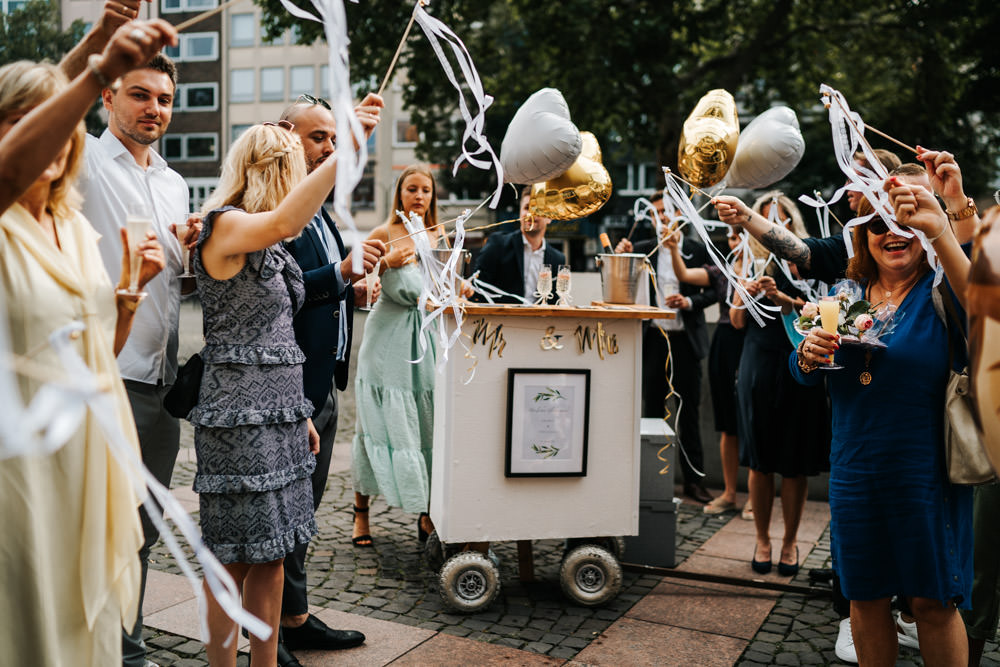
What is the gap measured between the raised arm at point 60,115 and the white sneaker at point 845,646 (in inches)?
124

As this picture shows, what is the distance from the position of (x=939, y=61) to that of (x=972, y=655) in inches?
549

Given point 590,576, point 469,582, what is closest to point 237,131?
point 469,582

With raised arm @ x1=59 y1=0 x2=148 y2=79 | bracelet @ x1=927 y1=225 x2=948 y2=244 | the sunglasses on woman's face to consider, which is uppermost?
raised arm @ x1=59 y1=0 x2=148 y2=79

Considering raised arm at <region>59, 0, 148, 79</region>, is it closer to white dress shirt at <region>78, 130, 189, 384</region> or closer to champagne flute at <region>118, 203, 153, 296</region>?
champagne flute at <region>118, 203, 153, 296</region>

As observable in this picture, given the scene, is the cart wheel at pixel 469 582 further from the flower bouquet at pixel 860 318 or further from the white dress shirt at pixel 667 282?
the white dress shirt at pixel 667 282

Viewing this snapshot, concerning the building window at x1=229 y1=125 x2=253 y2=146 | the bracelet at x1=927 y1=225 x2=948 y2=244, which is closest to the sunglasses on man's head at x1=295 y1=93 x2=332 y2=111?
the building window at x1=229 y1=125 x2=253 y2=146

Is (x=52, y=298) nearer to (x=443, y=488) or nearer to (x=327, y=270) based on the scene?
(x=327, y=270)

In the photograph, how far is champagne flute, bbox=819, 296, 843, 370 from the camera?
263cm

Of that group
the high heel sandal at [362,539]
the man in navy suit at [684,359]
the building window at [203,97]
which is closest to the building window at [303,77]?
the building window at [203,97]

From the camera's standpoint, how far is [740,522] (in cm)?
532

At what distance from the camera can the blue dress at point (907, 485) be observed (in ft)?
8.32

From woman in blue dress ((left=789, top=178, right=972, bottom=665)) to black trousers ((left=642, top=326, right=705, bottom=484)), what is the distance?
3174 millimetres

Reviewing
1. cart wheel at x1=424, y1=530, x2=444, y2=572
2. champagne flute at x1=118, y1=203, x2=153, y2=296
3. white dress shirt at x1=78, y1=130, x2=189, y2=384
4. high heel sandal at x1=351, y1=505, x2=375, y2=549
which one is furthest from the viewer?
high heel sandal at x1=351, y1=505, x2=375, y2=549

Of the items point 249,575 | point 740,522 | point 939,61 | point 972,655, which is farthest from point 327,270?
point 939,61
